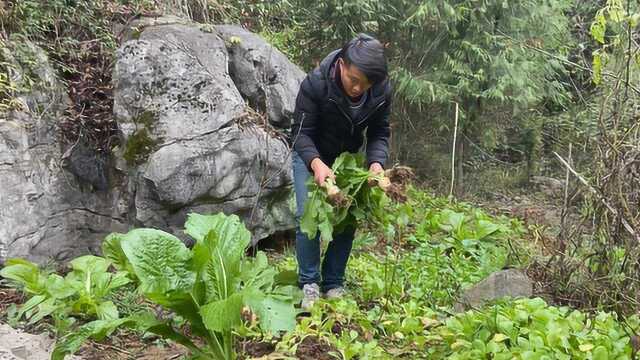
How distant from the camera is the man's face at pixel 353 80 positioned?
344cm

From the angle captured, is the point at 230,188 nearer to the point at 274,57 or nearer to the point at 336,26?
the point at 274,57

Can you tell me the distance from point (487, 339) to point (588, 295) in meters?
1.04

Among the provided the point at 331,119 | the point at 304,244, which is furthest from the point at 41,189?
the point at 331,119

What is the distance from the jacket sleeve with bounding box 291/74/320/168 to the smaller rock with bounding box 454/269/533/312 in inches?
49.6

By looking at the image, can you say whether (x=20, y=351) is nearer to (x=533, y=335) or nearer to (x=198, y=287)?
(x=198, y=287)

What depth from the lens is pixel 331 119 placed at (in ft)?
12.3

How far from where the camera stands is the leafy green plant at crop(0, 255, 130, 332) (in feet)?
11.9

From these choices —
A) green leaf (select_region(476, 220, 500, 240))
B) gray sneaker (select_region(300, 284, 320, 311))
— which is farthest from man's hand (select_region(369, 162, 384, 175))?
green leaf (select_region(476, 220, 500, 240))

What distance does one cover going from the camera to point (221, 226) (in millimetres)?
3293

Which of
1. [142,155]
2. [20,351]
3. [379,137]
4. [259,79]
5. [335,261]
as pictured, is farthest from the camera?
[259,79]

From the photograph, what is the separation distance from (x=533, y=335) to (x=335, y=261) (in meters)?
1.42

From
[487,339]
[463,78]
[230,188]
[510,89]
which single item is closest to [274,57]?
[230,188]

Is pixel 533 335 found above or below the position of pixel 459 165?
above

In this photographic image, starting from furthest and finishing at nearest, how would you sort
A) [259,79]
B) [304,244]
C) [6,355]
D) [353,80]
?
[259,79] < [304,244] < [353,80] < [6,355]
